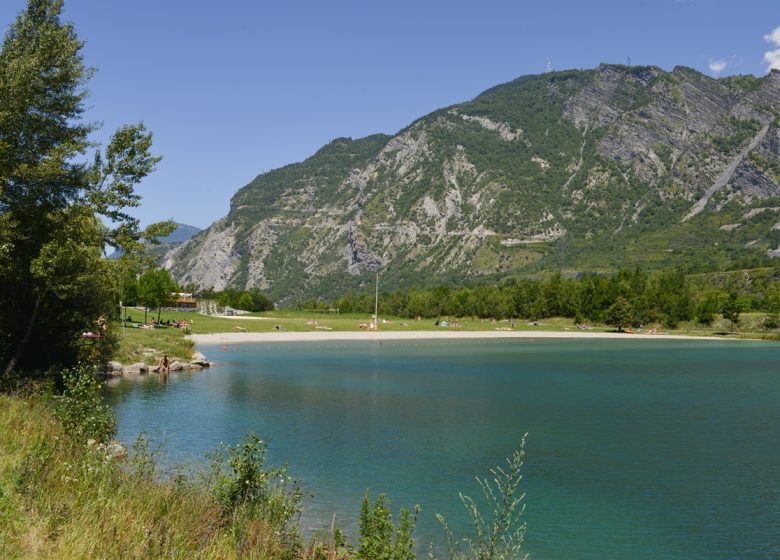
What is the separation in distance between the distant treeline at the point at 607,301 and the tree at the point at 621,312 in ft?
0.81

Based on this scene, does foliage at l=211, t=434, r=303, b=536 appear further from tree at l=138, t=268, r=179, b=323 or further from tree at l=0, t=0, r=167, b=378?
tree at l=138, t=268, r=179, b=323

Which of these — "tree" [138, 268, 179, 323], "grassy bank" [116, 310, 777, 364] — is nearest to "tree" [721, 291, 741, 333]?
"grassy bank" [116, 310, 777, 364]

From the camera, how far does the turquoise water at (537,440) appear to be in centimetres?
1709

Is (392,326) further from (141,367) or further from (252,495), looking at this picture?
(252,495)

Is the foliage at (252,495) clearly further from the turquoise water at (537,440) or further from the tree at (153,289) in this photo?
the tree at (153,289)

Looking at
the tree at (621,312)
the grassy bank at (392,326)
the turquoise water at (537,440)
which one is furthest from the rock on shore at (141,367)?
the tree at (621,312)

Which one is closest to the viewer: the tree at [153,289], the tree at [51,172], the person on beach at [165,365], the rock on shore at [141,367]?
the tree at [51,172]

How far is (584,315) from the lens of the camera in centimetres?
15825

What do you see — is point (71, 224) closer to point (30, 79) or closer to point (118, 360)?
point (30, 79)

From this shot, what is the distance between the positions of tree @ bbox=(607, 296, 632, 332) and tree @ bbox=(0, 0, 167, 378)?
456ft

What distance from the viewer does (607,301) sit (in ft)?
507

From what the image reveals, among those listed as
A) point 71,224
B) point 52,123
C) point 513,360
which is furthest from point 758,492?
point 513,360

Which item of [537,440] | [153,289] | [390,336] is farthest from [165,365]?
[390,336]

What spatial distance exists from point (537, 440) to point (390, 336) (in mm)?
93797
